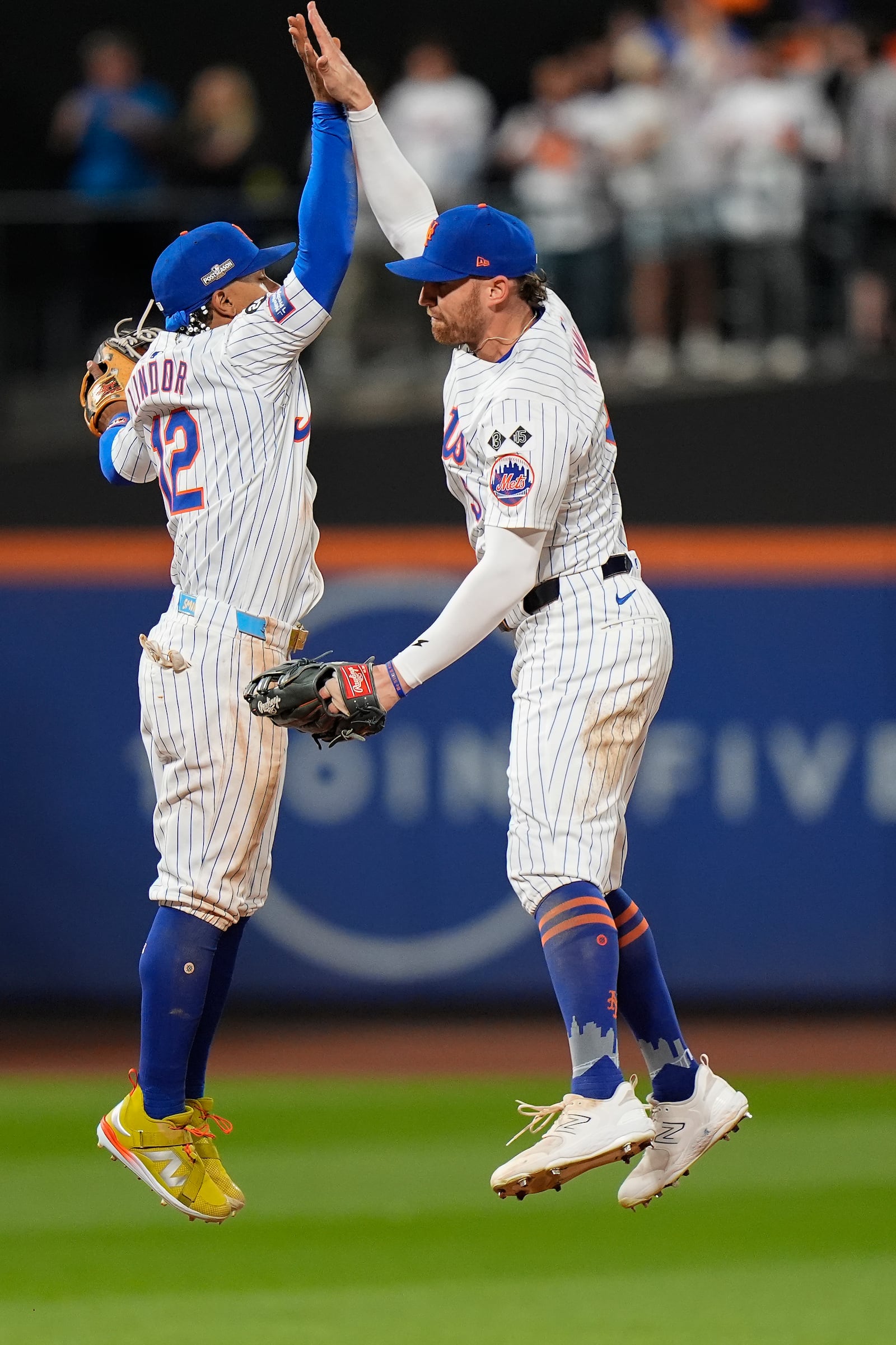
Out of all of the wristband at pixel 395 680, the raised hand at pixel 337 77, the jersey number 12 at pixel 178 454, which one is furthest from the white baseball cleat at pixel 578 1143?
the raised hand at pixel 337 77

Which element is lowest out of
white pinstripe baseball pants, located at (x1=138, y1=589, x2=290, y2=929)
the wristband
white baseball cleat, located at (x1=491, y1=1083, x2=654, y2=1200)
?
white baseball cleat, located at (x1=491, y1=1083, x2=654, y2=1200)

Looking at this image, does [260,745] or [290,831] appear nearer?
[260,745]

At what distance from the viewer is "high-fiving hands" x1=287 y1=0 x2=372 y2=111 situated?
467 cm

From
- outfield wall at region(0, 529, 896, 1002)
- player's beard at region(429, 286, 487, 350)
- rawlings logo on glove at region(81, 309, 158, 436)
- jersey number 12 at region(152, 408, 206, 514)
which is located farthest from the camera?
outfield wall at region(0, 529, 896, 1002)

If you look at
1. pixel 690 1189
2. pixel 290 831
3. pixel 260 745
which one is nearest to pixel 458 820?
pixel 290 831

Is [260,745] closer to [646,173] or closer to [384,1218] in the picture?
[384,1218]

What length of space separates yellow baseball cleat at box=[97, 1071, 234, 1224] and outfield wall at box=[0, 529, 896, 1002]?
500 cm

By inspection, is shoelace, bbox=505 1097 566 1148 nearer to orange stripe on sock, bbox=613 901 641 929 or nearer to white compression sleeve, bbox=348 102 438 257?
orange stripe on sock, bbox=613 901 641 929

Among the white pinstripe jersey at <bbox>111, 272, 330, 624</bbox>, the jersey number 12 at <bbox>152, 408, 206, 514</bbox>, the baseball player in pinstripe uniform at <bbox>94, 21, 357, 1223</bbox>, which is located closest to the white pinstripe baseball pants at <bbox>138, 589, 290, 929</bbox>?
the baseball player in pinstripe uniform at <bbox>94, 21, 357, 1223</bbox>

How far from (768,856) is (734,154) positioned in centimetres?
347

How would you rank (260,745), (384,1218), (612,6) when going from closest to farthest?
(260,745) → (384,1218) → (612,6)

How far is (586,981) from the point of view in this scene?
425 cm

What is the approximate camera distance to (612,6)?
12242mm

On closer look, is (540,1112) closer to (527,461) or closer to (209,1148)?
(209,1148)
